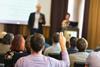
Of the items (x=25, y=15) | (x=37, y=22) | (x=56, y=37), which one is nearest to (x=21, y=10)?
(x=25, y=15)

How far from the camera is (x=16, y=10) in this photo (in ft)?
33.8

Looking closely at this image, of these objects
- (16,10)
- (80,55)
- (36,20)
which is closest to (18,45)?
(80,55)

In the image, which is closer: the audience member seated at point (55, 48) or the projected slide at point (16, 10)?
the audience member seated at point (55, 48)

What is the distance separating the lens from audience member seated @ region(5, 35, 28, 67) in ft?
12.1

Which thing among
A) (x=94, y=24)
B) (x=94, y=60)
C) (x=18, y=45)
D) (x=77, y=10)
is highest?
(x=77, y=10)

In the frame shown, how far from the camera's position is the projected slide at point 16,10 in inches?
401

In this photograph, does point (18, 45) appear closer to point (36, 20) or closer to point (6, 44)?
point (6, 44)

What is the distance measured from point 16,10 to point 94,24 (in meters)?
2.71

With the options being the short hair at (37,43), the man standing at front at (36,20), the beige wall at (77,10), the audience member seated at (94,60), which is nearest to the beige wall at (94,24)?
the beige wall at (77,10)

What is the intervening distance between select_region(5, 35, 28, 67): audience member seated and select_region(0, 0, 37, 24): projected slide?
6304 mm

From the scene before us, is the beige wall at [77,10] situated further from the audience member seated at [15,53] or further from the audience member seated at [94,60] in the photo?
the audience member seated at [94,60]

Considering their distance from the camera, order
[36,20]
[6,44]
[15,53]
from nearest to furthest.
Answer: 1. [15,53]
2. [6,44]
3. [36,20]

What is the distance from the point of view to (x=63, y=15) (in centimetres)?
1070

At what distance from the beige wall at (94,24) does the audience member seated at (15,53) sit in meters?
6.70
